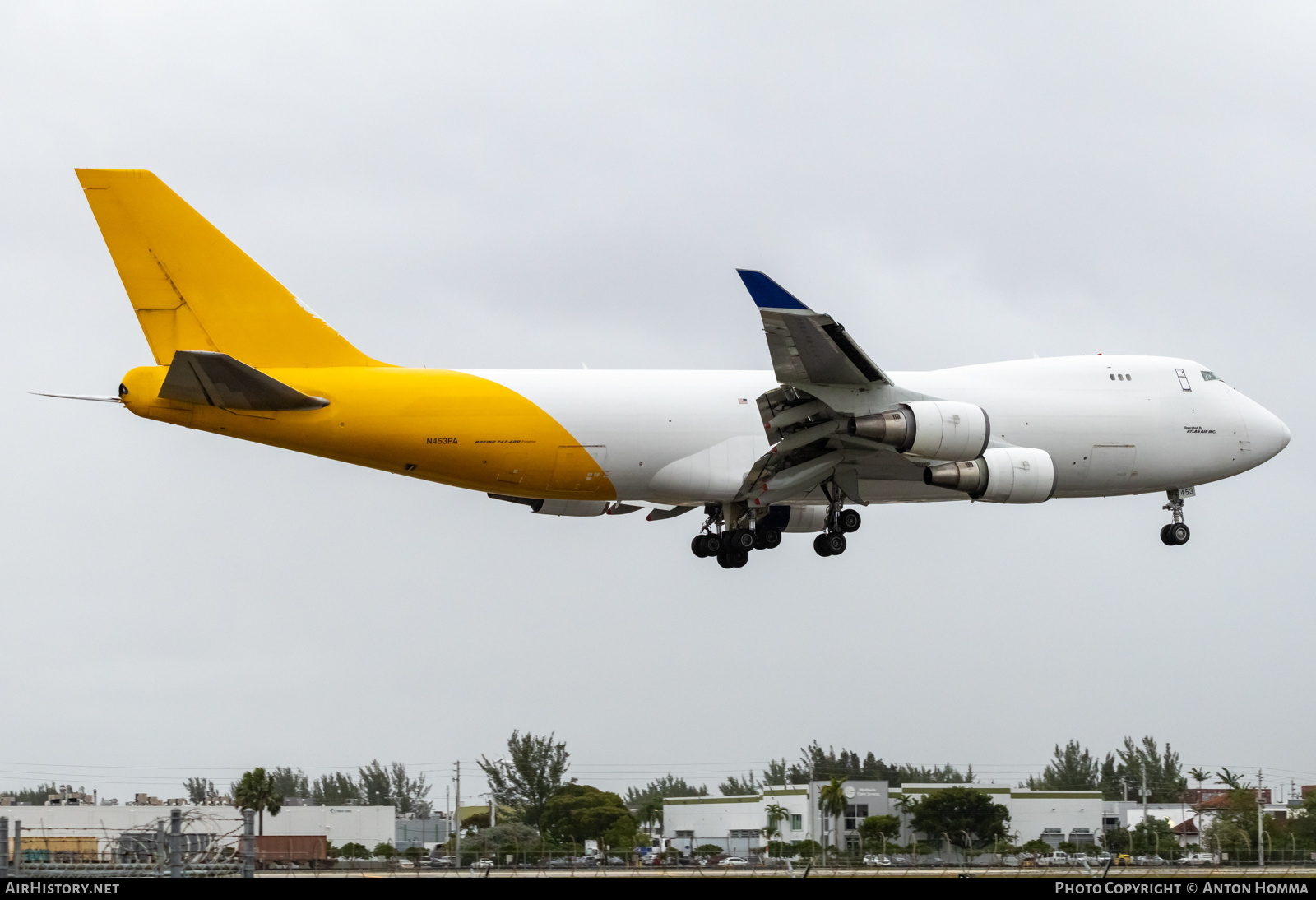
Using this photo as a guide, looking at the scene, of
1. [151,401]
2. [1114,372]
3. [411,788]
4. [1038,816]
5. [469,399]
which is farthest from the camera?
[411,788]

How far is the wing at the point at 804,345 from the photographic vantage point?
29797mm

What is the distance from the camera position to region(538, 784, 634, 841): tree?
113 ft

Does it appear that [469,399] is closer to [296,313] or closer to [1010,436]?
[296,313]

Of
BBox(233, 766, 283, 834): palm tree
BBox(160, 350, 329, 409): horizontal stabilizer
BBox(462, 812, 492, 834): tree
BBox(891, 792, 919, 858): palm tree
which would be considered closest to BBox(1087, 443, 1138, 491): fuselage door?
BBox(891, 792, 919, 858): palm tree

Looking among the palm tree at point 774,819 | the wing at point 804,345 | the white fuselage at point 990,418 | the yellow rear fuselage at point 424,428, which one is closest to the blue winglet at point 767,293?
the wing at point 804,345

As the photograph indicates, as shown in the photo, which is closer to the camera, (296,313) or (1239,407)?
(296,313)

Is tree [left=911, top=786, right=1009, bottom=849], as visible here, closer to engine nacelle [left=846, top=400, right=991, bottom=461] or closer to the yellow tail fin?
engine nacelle [left=846, top=400, right=991, bottom=461]

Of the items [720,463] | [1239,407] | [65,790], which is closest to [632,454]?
[720,463]

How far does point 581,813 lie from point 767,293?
13.7m

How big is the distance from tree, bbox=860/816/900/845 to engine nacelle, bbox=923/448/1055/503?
7502 mm

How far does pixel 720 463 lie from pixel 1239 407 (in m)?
14.4

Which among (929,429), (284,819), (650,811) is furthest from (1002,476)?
(284,819)

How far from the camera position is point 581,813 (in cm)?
3553
